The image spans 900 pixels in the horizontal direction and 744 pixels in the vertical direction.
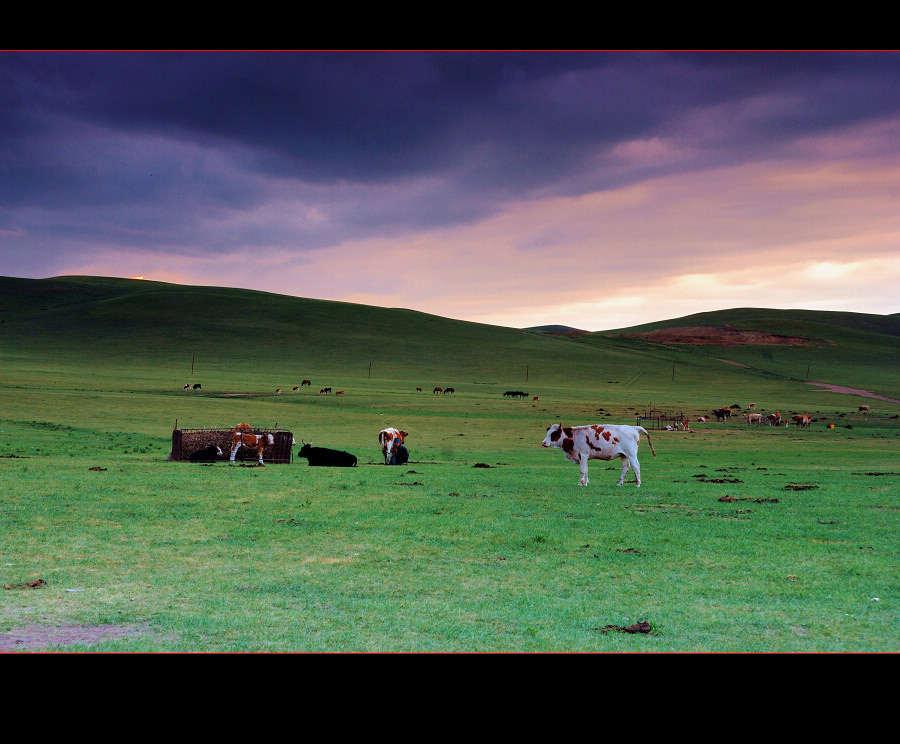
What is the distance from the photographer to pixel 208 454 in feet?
90.9

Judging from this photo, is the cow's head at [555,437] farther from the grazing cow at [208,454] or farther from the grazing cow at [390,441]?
the grazing cow at [208,454]

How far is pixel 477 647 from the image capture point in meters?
7.27

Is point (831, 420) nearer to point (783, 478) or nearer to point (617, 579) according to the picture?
point (783, 478)

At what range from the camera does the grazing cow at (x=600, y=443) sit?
22328mm

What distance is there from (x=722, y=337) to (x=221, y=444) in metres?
165

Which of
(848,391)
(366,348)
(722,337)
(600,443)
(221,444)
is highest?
(722,337)

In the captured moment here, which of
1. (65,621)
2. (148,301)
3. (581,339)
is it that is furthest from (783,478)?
(148,301)

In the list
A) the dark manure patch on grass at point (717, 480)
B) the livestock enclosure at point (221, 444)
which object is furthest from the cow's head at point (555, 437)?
the livestock enclosure at point (221, 444)

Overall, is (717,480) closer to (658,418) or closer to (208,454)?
(208,454)

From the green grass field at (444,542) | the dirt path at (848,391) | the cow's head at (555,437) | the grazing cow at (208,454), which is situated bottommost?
the grazing cow at (208,454)

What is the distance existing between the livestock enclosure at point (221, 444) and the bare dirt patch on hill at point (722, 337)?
15291 centimetres

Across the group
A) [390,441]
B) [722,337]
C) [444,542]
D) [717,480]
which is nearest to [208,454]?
[390,441]

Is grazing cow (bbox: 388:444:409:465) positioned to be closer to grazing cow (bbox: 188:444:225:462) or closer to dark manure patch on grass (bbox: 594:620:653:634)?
grazing cow (bbox: 188:444:225:462)

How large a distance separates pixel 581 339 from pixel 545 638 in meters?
164
